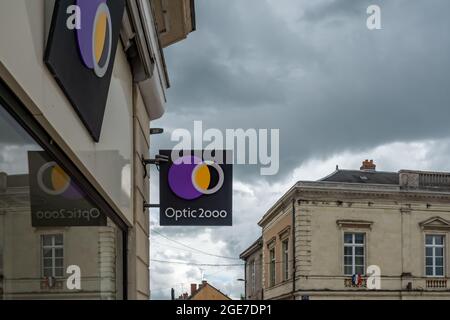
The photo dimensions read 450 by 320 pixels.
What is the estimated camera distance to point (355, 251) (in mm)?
33125

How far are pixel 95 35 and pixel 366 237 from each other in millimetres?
30375

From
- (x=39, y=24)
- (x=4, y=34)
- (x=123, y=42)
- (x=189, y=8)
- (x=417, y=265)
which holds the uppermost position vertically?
(x=189, y=8)

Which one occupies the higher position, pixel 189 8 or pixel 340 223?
pixel 189 8

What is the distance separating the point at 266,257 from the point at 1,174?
36476 millimetres

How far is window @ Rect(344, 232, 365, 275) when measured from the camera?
1297 inches

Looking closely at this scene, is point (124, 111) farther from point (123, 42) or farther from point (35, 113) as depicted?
point (35, 113)

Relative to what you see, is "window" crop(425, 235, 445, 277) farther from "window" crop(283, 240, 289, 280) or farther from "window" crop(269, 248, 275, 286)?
"window" crop(269, 248, 275, 286)

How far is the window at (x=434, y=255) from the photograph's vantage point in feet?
110

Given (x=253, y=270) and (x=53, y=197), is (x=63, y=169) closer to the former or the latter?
(x=53, y=197)

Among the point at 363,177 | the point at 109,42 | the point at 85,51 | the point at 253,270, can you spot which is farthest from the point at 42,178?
the point at 253,270

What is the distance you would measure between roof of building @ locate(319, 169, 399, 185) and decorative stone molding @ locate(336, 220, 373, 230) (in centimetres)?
249

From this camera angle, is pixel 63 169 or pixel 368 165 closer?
pixel 63 169

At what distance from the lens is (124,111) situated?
22.4ft
